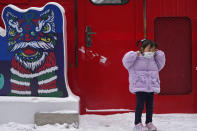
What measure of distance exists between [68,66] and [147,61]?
1.34 meters

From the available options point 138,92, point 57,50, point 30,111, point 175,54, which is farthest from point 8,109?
point 175,54

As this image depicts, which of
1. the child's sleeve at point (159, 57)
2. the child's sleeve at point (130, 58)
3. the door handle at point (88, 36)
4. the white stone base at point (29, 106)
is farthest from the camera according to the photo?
the door handle at point (88, 36)

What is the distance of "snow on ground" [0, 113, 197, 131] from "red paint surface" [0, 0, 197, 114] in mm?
193

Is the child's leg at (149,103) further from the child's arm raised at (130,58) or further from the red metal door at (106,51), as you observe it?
the red metal door at (106,51)

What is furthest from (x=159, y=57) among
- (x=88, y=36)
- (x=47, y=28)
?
(x=47, y=28)

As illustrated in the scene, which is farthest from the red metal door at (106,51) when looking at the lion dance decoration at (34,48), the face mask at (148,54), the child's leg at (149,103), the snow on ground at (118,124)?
the face mask at (148,54)

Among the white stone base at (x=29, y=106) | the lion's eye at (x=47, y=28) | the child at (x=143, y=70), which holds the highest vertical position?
the lion's eye at (x=47, y=28)

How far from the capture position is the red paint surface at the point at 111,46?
4.82 m

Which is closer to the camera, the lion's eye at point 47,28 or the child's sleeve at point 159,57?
the child's sleeve at point 159,57

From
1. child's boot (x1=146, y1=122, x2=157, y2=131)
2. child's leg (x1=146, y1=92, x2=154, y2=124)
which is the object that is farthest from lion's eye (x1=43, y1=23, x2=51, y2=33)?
child's boot (x1=146, y1=122, x2=157, y2=131)

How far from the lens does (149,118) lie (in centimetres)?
411

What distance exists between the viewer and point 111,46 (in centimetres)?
486

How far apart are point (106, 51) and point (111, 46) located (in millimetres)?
103

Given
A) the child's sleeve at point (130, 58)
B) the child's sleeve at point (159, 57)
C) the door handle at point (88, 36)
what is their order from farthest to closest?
the door handle at point (88, 36), the child's sleeve at point (159, 57), the child's sleeve at point (130, 58)
